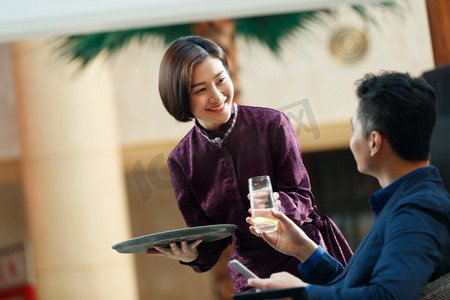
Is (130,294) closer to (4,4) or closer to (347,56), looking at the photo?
(347,56)

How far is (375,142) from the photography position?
5.15 feet

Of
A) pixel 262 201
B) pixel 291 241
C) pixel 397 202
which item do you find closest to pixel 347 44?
pixel 291 241

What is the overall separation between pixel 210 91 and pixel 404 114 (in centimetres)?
62

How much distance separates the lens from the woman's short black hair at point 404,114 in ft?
5.08

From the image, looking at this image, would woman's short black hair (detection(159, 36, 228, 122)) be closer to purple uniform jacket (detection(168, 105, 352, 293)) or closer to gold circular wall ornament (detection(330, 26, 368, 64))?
purple uniform jacket (detection(168, 105, 352, 293))

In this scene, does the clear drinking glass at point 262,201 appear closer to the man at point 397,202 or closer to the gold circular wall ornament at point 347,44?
the man at point 397,202

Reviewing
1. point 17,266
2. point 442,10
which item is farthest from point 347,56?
point 17,266

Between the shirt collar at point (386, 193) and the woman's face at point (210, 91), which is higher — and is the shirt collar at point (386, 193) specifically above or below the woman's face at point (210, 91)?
below

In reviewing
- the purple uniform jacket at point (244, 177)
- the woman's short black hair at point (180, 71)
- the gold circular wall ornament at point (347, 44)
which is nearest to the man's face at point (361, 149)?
the purple uniform jacket at point (244, 177)

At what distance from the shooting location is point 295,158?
2.04 m

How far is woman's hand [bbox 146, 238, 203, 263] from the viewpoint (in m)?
1.99

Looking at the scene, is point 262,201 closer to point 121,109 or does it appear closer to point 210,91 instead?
point 210,91

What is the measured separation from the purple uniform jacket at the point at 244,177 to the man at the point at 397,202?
1.34 feet

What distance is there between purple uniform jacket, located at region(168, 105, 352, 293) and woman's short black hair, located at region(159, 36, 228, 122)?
151 millimetres
